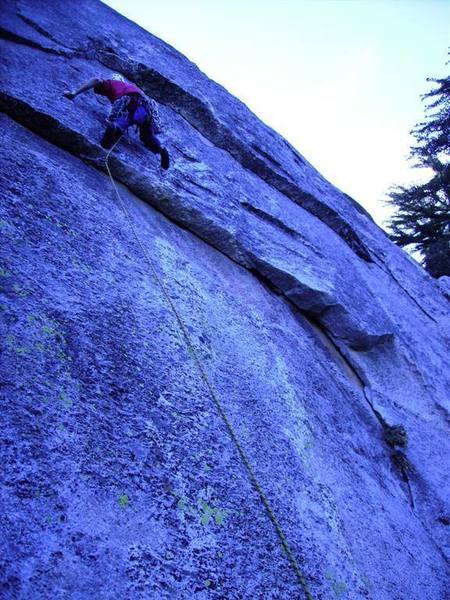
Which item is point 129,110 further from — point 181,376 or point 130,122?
point 181,376

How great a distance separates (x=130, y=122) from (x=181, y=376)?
356 cm

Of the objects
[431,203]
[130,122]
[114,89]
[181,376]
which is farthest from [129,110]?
[431,203]

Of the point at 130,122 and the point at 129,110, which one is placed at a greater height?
the point at 129,110

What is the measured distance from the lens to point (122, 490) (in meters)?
2.23

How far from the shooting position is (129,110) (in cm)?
509

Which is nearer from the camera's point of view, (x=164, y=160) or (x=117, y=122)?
(x=117, y=122)

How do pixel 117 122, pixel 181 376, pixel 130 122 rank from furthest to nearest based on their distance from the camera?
pixel 130 122 → pixel 117 122 → pixel 181 376

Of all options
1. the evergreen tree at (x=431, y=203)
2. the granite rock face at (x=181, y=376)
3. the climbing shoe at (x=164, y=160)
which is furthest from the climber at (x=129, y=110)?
the evergreen tree at (x=431, y=203)

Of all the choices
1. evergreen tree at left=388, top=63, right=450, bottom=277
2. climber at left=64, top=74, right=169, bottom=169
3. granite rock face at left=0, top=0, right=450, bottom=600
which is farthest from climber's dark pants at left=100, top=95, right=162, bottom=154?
evergreen tree at left=388, top=63, right=450, bottom=277

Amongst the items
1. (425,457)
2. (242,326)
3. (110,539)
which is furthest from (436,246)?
(110,539)

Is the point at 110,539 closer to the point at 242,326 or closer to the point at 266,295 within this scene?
the point at 242,326

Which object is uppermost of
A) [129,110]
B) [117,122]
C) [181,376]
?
[129,110]

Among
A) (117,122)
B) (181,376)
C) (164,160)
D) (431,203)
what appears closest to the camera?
(181,376)

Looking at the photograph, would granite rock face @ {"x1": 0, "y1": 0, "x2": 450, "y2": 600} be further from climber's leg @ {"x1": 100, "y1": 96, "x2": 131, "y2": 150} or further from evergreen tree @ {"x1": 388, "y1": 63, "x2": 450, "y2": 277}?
evergreen tree @ {"x1": 388, "y1": 63, "x2": 450, "y2": 277}
